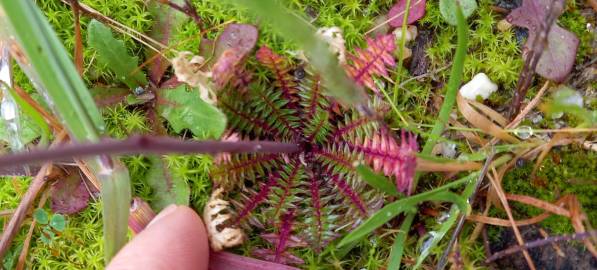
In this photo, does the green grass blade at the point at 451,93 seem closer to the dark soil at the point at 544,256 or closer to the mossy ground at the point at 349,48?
the mossy ground at the point at 349,48

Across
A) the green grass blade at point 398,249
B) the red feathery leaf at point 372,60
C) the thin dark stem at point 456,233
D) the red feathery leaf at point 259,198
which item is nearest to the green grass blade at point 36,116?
the red feathery leaf at point 259,198

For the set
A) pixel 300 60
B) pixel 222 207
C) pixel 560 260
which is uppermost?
pixel 300 60

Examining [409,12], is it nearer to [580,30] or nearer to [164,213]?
[580,30]

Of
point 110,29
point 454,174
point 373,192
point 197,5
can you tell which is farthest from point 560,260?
point 110,29

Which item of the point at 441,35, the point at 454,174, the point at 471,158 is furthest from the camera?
the point at 441,35

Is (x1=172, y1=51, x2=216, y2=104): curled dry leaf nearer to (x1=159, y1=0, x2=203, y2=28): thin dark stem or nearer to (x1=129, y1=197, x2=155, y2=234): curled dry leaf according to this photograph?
(x1=159, y1=0, x2=203, y2=28): thin dark stem

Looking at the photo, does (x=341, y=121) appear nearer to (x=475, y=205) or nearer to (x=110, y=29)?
(x=475, y=205)

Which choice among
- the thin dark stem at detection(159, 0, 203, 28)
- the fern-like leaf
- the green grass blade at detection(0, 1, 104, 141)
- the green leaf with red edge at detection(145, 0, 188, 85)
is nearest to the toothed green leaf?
the green leaf with red edge at detection(145, 0, 188, 85)

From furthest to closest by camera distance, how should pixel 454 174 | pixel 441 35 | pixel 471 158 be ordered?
pixel 441 35, pixel 454 174, pixel 471 158
